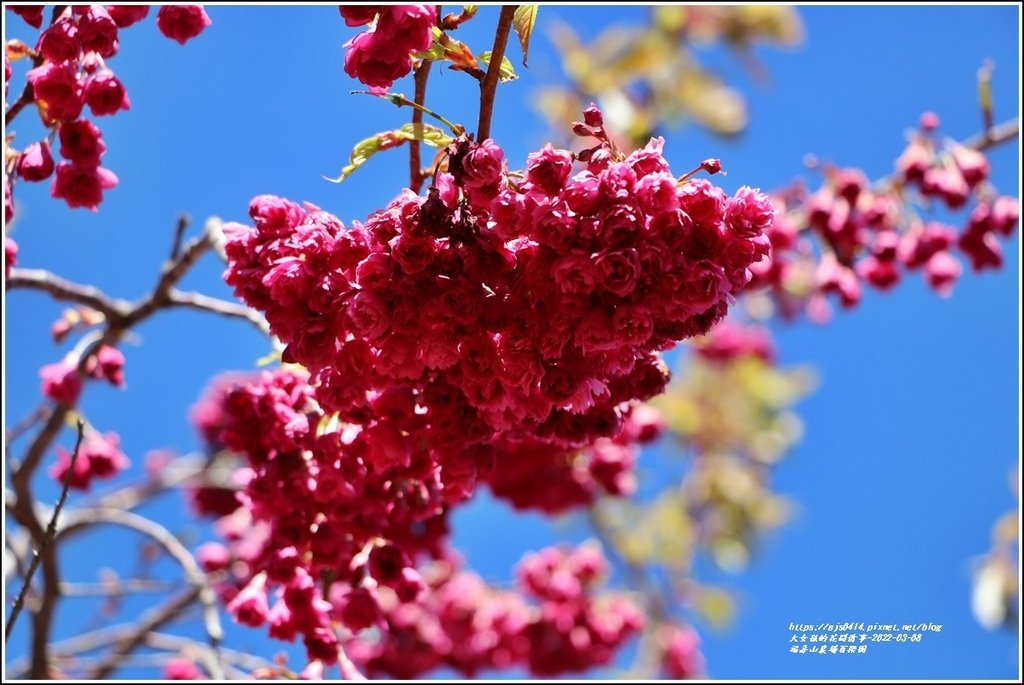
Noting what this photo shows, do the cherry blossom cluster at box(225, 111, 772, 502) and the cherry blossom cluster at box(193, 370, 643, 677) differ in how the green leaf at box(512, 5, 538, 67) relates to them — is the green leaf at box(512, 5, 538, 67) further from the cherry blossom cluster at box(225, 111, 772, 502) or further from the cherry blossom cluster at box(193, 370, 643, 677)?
the cherry blossom cluster at box(193, 370, 643, 677)

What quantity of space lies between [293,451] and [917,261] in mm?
2824

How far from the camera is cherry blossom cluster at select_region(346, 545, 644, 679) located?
14.8 feet

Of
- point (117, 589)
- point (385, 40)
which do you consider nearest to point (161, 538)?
point (117, 589)

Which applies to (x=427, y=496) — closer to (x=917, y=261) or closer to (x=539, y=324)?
(x=539, y=324)

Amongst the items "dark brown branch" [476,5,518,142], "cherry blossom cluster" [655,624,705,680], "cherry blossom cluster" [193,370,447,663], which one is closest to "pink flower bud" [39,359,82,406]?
"cherry blossom cluster" [193,370,447,663]

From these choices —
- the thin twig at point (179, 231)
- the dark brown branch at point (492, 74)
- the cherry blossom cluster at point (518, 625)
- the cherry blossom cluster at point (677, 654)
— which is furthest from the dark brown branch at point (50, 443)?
the cherry blossom cluster at point (677, 654)

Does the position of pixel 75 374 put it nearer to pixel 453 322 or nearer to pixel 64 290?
pixel 64 290

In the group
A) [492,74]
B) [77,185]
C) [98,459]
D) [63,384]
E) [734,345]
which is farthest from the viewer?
[734,345]

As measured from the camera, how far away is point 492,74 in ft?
5.20

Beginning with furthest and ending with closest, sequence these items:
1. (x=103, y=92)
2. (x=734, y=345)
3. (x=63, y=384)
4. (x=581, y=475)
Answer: (x=734, y=345) → (x=581, y=475) → (x=63, y=384) → (x=103, y=92)

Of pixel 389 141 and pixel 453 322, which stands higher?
pixel 389 141

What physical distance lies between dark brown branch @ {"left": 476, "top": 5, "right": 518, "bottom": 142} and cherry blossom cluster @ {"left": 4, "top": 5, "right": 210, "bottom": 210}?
993mm

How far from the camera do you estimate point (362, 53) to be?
169 centimetres

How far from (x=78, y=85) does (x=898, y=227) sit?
3149 millimetres
